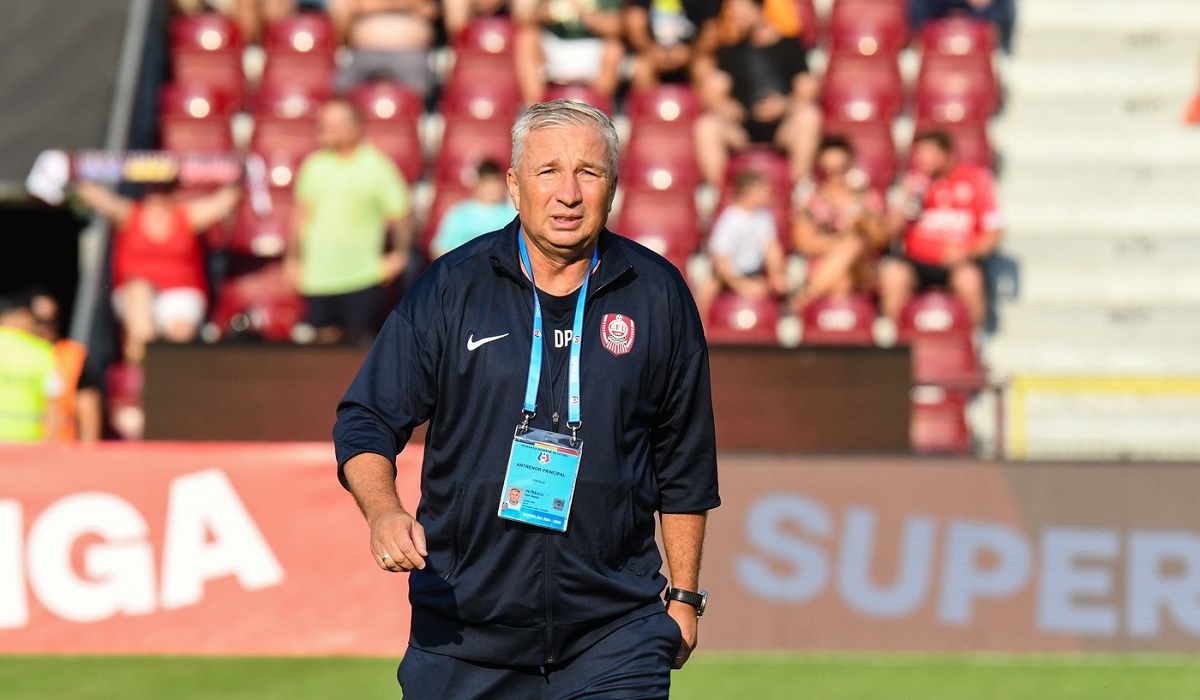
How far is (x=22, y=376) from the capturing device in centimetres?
1048

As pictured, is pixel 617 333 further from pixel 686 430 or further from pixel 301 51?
pixel 301 51

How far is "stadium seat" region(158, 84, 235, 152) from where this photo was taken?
43.7ft

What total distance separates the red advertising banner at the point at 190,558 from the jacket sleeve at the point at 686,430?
5.38m

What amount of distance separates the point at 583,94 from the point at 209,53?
3.20 metres

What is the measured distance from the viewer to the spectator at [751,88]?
496 inches

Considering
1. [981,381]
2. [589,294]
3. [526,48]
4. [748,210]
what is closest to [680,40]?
[526,48]

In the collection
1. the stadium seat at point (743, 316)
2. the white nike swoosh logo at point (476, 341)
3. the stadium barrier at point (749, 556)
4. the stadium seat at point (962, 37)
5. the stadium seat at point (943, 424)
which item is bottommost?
the stadium barrier at point (749, 556)

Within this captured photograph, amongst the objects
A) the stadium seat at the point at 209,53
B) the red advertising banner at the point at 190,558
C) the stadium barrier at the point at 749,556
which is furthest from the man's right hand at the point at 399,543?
the stadium seat at the point at 209,53

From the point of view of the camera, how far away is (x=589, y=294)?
13.0 feet

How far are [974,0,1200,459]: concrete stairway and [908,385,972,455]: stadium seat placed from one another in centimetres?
77

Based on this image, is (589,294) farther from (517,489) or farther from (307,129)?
(307,129)

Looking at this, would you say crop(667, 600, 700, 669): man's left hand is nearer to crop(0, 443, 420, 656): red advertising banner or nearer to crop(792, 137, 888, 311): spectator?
crop(0, 443, 420, 656): red advertising banner

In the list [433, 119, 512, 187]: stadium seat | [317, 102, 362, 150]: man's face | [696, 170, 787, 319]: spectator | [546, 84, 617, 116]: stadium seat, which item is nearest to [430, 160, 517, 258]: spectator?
[317, 102, 362, 150]: man's face

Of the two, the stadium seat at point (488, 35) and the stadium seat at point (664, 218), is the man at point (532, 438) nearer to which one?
the stadium seat at point (664, 218)
